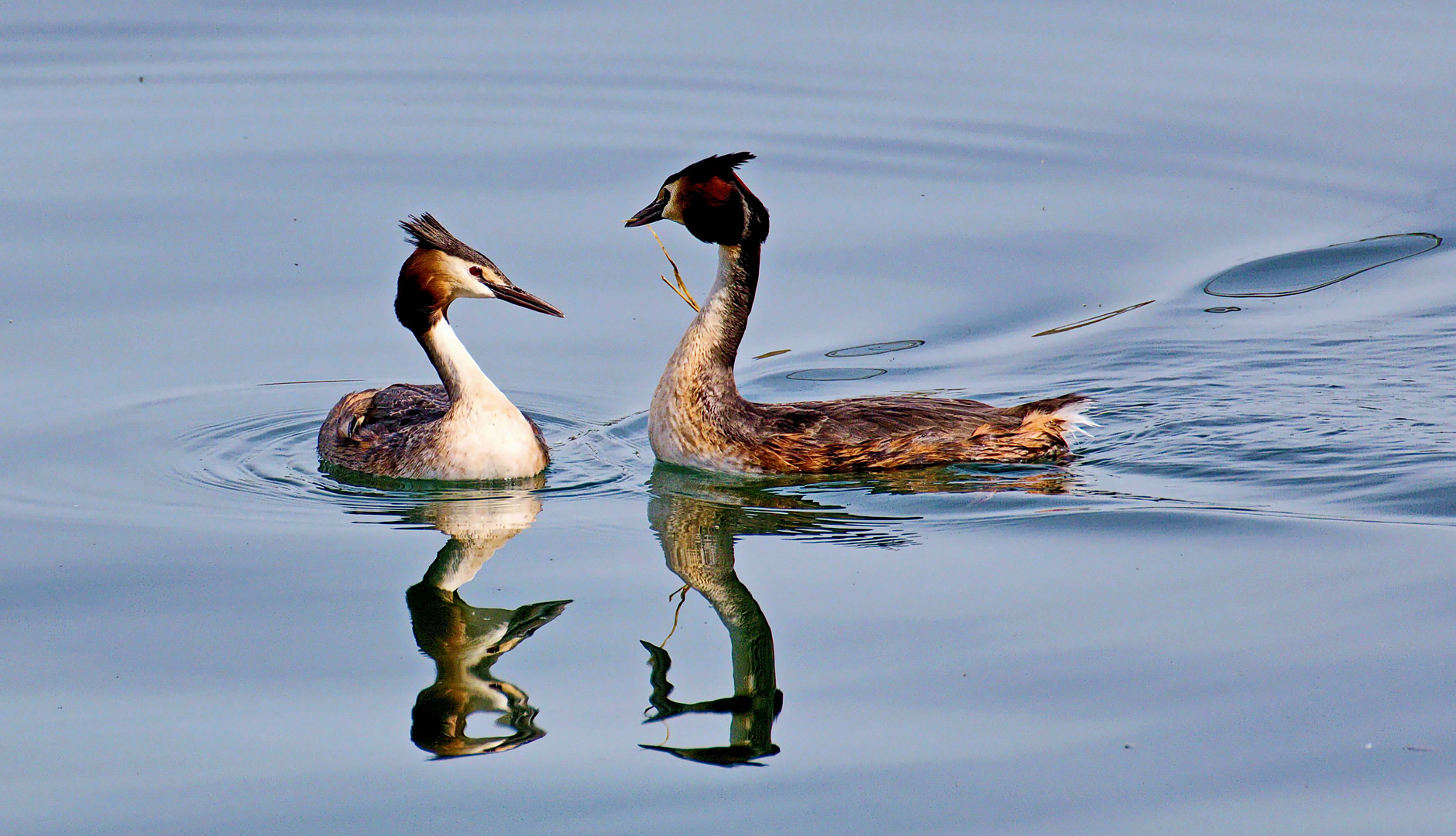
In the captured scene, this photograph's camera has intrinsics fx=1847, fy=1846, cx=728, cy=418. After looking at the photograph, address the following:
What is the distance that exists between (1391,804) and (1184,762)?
0.62m

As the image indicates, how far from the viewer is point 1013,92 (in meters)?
15.4

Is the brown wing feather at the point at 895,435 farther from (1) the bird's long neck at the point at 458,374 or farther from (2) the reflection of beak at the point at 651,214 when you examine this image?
(1) the bird's long neck at the point at 458,374

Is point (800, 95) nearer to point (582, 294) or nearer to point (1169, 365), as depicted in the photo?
point (582, 294)

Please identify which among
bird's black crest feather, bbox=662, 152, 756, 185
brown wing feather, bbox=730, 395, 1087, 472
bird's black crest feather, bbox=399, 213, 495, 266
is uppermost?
bird's black crest feather, bbox=662, 152, 756, 185

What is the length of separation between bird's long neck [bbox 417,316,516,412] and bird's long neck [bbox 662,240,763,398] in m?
0.90


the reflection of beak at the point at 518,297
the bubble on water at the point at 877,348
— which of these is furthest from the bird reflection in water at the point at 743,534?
the bubble on water at the point at 877,348

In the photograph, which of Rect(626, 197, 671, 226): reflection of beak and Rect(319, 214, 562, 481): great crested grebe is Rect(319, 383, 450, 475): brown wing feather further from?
Rect(626, 197, 671, 226): reflection of beak

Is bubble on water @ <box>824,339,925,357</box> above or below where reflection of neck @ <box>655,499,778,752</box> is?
above

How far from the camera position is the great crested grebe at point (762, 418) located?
888cm

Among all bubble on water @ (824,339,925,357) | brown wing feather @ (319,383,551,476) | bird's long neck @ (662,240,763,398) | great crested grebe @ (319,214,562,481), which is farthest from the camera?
bubble on water @ (824,339,925,357)

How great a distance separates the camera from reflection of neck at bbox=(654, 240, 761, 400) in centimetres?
915

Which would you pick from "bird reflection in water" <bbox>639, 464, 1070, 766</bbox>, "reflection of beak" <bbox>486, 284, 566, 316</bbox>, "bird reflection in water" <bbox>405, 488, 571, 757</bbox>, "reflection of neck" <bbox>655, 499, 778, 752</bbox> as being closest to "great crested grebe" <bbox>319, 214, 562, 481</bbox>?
"reflection of beak" <bbox>486, 284, 566, 316</bbox>

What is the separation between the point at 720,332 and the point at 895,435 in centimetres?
107

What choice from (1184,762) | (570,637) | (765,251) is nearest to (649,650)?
(570,637)
